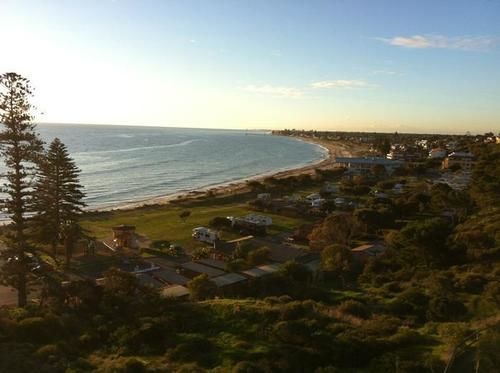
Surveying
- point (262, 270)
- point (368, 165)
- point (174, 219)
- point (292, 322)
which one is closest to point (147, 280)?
point (262, 270)

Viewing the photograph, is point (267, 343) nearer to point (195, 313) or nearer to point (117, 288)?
point (195, 313)

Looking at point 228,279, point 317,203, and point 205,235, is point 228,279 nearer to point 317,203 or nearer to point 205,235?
point 205,235

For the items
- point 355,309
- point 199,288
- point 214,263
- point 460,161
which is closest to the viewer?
→ point 355,309

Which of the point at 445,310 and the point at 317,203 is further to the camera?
the point at 317,203

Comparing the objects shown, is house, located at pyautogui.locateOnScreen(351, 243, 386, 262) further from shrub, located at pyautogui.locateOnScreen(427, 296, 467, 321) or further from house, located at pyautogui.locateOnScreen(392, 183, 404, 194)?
house, located at pyautogui.locateOnScreen(392, 183, 404, 194)

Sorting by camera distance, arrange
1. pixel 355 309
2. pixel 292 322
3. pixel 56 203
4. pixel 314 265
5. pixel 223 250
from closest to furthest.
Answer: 1. pixel 292 322
2. pixel 355 309
3. pixel 314 265
4. pixel 56 203
5. pixel 223 250

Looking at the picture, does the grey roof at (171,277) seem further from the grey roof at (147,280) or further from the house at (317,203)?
the house at (317,203)

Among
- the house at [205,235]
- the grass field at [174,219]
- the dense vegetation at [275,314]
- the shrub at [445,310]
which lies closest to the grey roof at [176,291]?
the dense vegetation at [275,314]

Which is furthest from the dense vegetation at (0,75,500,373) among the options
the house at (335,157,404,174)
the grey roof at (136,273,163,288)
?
the house at (335,157,404,174)
